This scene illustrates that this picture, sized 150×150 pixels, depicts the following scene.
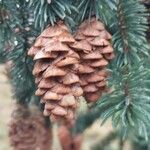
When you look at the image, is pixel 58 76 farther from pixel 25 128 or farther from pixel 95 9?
pixel 25 128

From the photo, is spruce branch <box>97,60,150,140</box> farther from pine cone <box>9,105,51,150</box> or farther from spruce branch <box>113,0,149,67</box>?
pine cone <box>9,105,51,150</box>

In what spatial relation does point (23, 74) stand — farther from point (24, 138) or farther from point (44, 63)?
point (24, 138)

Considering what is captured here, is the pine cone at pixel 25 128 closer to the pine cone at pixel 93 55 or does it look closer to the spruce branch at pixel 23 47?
the spruce branch at pixel 23 47

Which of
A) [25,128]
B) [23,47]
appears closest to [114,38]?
[23,47]

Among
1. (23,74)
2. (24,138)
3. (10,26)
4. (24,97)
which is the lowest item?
(24,138)

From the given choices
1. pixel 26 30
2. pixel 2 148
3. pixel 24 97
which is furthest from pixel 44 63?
pixel 2 148

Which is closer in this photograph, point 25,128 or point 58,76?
point 58,76

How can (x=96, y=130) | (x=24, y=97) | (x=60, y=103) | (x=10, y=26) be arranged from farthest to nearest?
(x=96, y=130)
(x=24, y=97)
(x=10, y=26)
(x=60, y=103)
